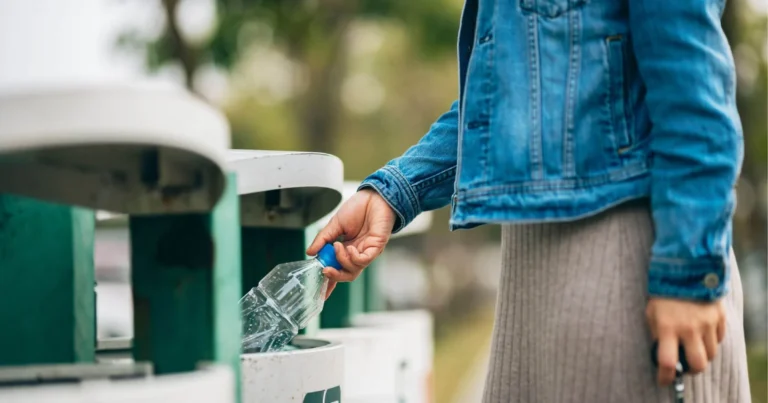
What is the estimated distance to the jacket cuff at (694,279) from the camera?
1803mm

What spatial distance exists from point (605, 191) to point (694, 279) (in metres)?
0.24

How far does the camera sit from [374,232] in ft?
8.07

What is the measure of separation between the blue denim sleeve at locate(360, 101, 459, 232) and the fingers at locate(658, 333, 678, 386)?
2.54ft

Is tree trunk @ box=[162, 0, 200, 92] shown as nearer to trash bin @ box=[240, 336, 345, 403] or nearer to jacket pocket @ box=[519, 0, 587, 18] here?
trash bin @ box=[240, 336, 345, 403]

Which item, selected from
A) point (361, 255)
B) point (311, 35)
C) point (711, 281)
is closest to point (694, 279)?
point (711, 281)

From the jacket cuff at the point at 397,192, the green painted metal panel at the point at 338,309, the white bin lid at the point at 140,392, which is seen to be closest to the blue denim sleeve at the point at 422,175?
the jacket cuff at the point at 397,192

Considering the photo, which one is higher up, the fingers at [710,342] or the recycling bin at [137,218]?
the recycling bin at [137,218]

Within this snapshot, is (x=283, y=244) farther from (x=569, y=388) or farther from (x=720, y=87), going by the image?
(x=720, y=87)

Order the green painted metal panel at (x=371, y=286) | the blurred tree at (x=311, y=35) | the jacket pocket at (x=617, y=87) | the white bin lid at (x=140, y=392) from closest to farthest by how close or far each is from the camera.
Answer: the white bin lid at (x=140, y=392) < the jacket pocket at (x=617, y=87) < the green painted metal panel at (x=371, y=286) < the blurred tree at (x=311, y=35)

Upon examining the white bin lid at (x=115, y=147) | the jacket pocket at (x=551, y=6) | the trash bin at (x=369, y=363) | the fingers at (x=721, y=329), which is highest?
the jacket pocket at (x=551, y=6)

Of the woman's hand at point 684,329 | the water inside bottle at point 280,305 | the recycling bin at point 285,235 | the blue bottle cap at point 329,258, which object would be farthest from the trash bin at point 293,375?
the woman's hand at point 684,329

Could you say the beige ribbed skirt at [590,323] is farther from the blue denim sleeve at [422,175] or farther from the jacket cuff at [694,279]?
the blue denim sleeve at [422,175]

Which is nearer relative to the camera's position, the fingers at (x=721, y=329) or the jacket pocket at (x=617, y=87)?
the fingers at (x=721, y=329)

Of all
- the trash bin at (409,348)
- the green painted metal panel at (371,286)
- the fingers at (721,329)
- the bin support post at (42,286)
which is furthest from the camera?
the green painted metal panel at (371,286)
